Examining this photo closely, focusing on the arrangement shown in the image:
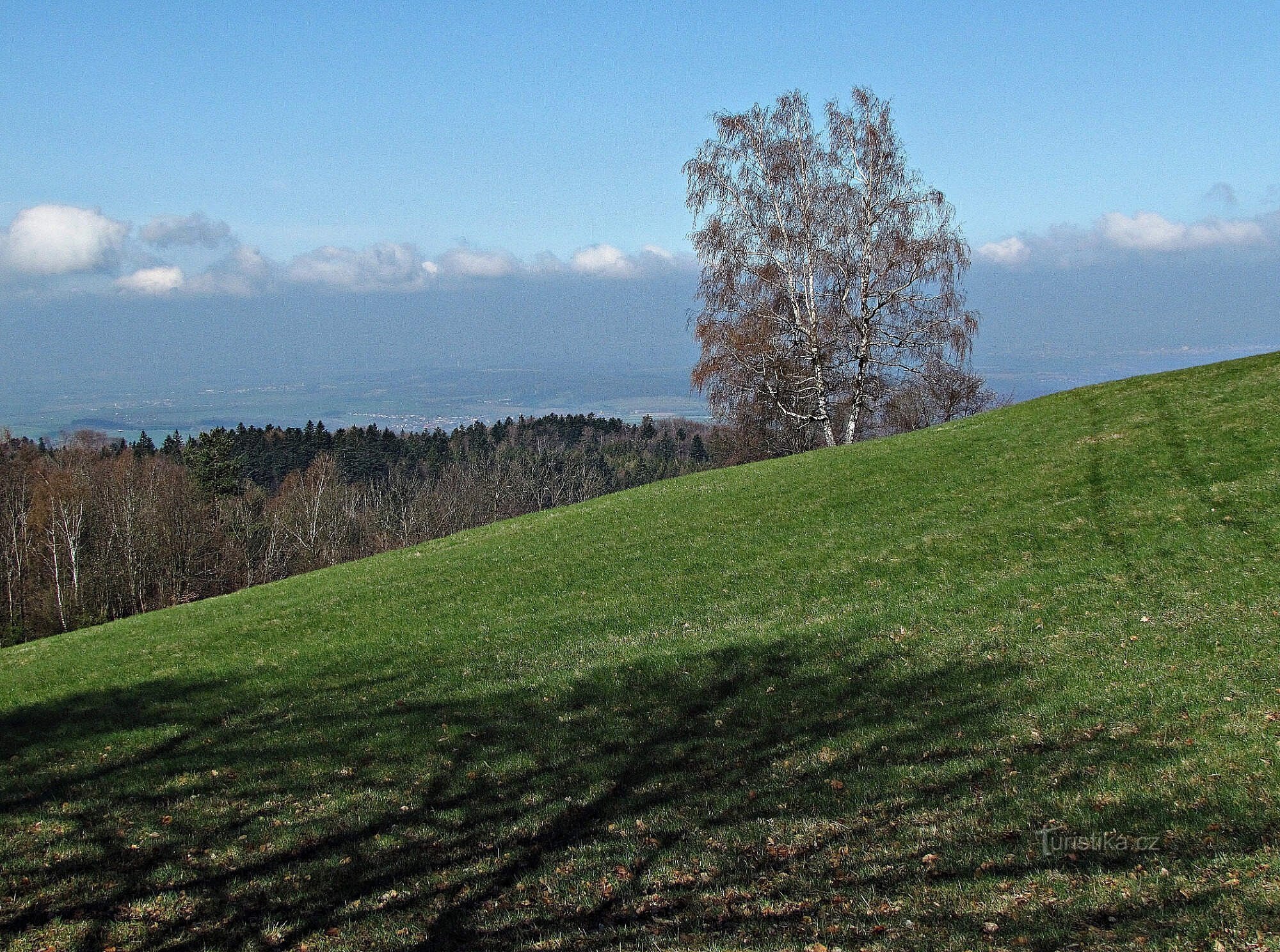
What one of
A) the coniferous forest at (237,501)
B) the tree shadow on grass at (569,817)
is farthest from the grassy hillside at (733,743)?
the coniferous forest at (237,501)

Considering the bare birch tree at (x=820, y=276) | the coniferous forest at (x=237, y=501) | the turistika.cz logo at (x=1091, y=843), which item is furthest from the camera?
the coniferous forest at (x=237, y=501)

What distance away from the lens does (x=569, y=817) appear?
26.3 feet

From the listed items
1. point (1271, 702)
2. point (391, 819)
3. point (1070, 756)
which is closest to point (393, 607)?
point (391, 819)

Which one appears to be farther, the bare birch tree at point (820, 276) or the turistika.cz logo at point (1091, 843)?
the bare birch tree at point (820, 276)

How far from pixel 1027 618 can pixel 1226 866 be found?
6667mm

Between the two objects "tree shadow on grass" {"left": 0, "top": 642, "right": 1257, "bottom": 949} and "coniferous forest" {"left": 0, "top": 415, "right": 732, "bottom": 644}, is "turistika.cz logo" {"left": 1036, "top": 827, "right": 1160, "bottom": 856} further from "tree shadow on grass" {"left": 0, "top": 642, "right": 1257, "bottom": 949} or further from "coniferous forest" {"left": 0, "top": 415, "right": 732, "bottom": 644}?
"coniferous forest" {"left": 0, "top": 415, "right": 732, "bottom": 644}

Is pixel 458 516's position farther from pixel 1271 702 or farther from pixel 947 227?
pixel 1271 702

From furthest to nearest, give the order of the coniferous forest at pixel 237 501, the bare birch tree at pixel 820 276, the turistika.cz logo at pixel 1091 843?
1. the coniferous forest at pixel 237 501
2. the bare birch tree at pixel 820 276
3. the turistika.cz logo at pixel 1091 843

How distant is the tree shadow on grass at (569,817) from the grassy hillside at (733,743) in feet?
0.13

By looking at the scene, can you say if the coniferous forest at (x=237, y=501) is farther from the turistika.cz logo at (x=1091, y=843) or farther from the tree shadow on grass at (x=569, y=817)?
the turistika.cz logo at (x=1091, y=843)

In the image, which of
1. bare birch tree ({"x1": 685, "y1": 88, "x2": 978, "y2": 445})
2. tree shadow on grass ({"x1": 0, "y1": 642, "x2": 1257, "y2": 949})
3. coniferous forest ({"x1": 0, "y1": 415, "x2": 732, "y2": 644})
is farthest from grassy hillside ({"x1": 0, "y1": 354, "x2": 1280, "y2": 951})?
coniferous forest ({"x1": 0, "y1": 415, "x2": 732, "y2": 644})

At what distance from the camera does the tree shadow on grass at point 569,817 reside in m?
5.98

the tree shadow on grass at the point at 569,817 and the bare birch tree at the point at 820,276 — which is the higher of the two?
the bare birch tree at the point at 820,276

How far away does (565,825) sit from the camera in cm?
785
